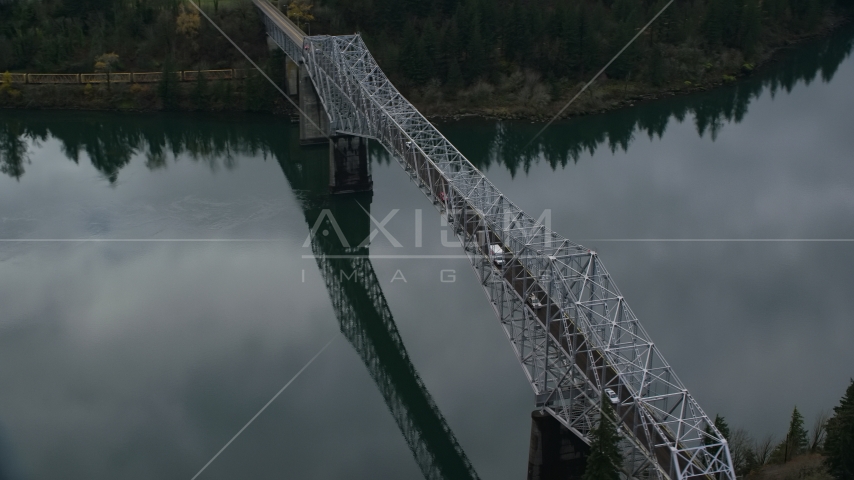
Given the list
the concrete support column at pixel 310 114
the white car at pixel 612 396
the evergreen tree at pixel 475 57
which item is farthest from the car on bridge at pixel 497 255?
the evergreen tree at pixel 475 57

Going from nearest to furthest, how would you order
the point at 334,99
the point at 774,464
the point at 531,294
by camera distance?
1. the point at 774,464
2. the point at 531,294
3. the point at 334,99

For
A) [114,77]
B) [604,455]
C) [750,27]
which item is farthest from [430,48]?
[604,455]

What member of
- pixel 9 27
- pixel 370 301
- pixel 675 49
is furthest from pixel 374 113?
pixel 9 27

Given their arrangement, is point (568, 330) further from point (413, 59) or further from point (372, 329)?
point (413, 59)

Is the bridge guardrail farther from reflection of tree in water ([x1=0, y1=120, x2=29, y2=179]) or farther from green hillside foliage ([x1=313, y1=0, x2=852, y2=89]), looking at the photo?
green hillside foliage ([x1=313, y1=0, x2=852, y2=89])

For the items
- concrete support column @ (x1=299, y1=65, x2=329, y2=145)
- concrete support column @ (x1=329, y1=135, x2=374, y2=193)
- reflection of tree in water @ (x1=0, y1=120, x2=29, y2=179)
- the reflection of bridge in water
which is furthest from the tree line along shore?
the reflection of bridge in water

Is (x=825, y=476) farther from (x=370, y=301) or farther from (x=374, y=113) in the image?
(x=374, y=113)
